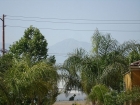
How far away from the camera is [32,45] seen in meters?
31.2

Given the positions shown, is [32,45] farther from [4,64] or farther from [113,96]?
[113,96]

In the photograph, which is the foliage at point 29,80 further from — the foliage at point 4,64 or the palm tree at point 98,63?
the palm tree at point 98,63

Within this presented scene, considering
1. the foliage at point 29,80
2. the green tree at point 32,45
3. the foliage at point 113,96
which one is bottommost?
the foliage at point 113,96

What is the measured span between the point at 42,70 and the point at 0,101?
14.8ft

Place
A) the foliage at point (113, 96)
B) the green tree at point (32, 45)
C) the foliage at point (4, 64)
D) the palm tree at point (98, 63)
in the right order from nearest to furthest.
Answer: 1. the foliage at point (113, 96)
2. the foliage at point (4, 64)
3. the palm tree at point (98, 63)
4. the green tree at point (32, 45)

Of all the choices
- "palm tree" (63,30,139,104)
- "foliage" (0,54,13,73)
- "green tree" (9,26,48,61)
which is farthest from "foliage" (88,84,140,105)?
"green tree" (9,26,48,61)

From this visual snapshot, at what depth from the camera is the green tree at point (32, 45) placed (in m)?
31.1

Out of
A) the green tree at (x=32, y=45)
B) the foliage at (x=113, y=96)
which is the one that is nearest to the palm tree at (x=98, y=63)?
the foliage at (x=113, y=96)

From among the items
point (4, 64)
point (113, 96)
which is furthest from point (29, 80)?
point (113, 96)

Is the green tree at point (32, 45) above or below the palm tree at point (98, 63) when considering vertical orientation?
above

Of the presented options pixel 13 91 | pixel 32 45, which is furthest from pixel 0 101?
pixel 32 45

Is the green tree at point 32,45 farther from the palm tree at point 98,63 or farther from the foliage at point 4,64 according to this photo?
the foliage at point 4,64

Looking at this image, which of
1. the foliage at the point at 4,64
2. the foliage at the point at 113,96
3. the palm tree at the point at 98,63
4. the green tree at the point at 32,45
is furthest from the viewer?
the green tree at the point at 32,45

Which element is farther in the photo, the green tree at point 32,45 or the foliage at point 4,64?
the green tree at point 32,45
